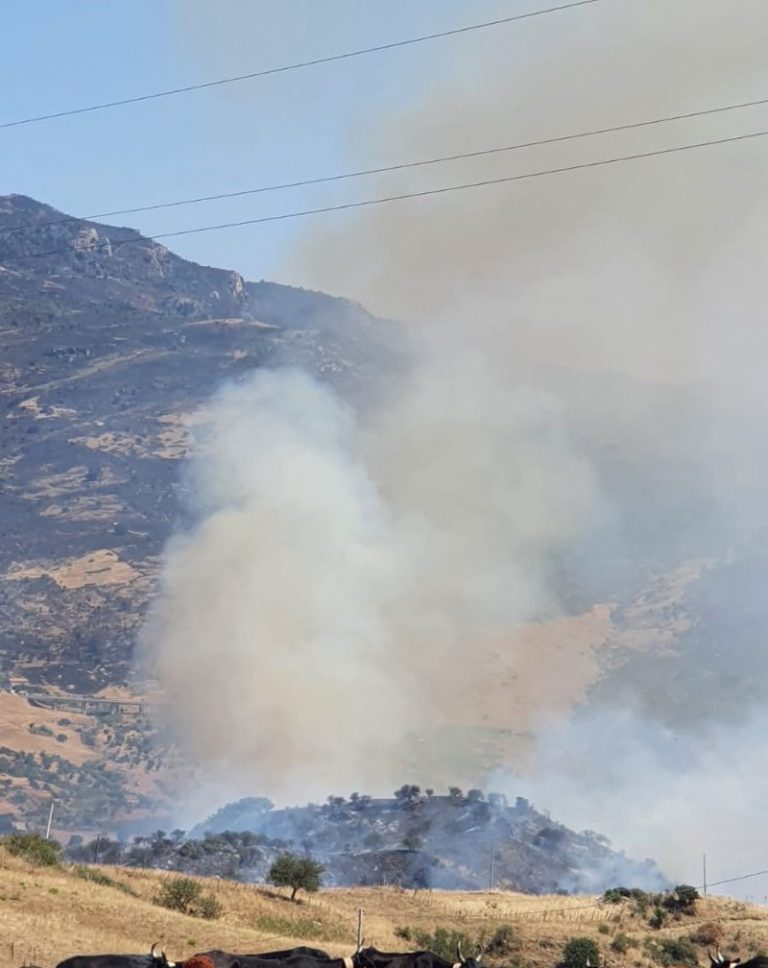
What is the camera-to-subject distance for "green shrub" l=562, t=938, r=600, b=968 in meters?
46.3

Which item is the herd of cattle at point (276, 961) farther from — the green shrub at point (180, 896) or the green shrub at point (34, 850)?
the green shrub at point (34, 850)

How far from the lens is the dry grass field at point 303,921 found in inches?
1526

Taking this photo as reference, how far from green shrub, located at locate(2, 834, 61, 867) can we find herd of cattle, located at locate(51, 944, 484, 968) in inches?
724

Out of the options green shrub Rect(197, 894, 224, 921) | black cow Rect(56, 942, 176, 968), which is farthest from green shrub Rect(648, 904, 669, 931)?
black cow Rect(56, 942, 176, 968)

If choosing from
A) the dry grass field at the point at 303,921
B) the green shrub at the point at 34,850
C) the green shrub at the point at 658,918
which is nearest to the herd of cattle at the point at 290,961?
the dry grass field at the point at 303,921

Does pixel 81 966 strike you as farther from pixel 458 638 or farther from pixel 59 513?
pixel 59 513

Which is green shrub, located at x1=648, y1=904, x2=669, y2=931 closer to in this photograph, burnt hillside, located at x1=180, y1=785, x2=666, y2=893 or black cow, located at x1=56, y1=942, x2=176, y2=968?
burnt hillside, located at x1=180, y1=785, x2=666, y2=893

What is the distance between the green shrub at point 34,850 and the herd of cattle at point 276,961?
18.4 meters

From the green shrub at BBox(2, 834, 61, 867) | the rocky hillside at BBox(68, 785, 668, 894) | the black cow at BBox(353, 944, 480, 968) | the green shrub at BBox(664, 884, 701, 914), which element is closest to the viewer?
the black cow at BBox(353, 944, 480, 968)

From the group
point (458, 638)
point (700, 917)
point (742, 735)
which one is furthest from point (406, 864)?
point (458, 638)

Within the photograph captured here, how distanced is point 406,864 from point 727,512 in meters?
122

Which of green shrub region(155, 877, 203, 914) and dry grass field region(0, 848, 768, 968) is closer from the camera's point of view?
dry grass field region(0, 848, 768, 968)

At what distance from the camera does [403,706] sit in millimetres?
139875

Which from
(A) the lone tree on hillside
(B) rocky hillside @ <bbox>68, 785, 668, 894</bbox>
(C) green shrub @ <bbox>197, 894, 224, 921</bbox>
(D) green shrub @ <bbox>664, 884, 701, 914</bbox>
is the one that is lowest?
(C) green shrub @ <bbox>197, 894, 224, 921</bbox>
